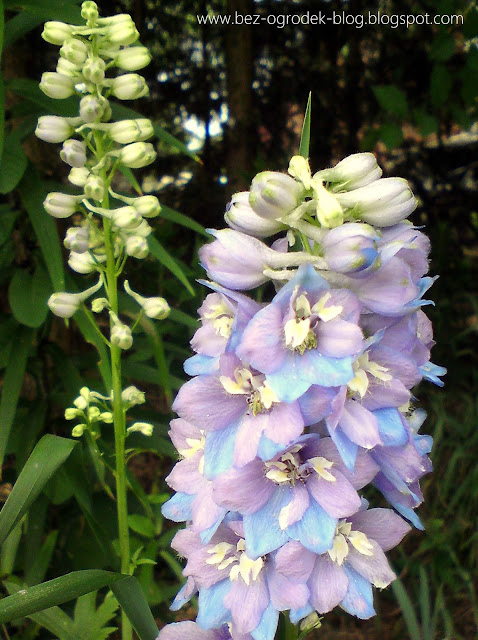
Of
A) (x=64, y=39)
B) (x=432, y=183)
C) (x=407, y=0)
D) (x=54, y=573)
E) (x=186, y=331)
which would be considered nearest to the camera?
(x=64, y=39)

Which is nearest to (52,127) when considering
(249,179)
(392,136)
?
(392,136)

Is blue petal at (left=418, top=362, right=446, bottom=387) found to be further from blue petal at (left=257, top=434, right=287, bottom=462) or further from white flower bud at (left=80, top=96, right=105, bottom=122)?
white flower bud at (left=80, top=96, right=105, bottom=122)

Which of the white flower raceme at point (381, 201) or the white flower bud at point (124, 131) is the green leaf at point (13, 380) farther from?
the white flower raceme at point (381, 201)

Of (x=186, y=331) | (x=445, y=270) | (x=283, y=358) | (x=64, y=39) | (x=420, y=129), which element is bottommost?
(x=445, y=270)

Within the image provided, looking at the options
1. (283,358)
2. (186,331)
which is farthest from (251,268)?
(186,331)

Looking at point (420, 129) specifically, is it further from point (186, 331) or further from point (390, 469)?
point (390, 469)
